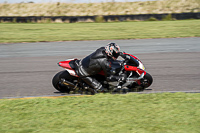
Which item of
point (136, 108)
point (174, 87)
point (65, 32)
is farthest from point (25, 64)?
point (65, 32)

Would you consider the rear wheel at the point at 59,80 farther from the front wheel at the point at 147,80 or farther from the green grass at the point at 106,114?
the front wheel at the point at 147,80

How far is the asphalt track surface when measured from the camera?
8070mm

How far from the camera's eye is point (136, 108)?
5.69 metres

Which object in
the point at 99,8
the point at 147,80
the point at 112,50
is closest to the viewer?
the point at 112,50

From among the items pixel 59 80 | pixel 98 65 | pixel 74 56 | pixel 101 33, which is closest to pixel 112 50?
pixel 98 65

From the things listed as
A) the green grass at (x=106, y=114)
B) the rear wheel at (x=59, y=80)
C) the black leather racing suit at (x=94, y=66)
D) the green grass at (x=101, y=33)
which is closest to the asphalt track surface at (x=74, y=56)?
the rear wheel at (x=59, y=80)

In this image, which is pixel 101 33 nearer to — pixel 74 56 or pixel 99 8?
pixel 74 56

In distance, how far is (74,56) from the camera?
1333cm

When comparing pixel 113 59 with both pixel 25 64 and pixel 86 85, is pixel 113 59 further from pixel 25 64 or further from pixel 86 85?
pixel 25 64

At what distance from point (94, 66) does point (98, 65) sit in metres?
0.11

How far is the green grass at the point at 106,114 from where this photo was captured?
4.70 metres

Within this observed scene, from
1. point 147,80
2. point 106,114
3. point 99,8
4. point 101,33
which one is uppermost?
point 99,8

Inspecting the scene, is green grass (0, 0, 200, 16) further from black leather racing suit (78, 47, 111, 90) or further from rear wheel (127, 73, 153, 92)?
black leather racing suit (78, 47, 111, 90)

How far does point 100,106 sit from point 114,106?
266mm
